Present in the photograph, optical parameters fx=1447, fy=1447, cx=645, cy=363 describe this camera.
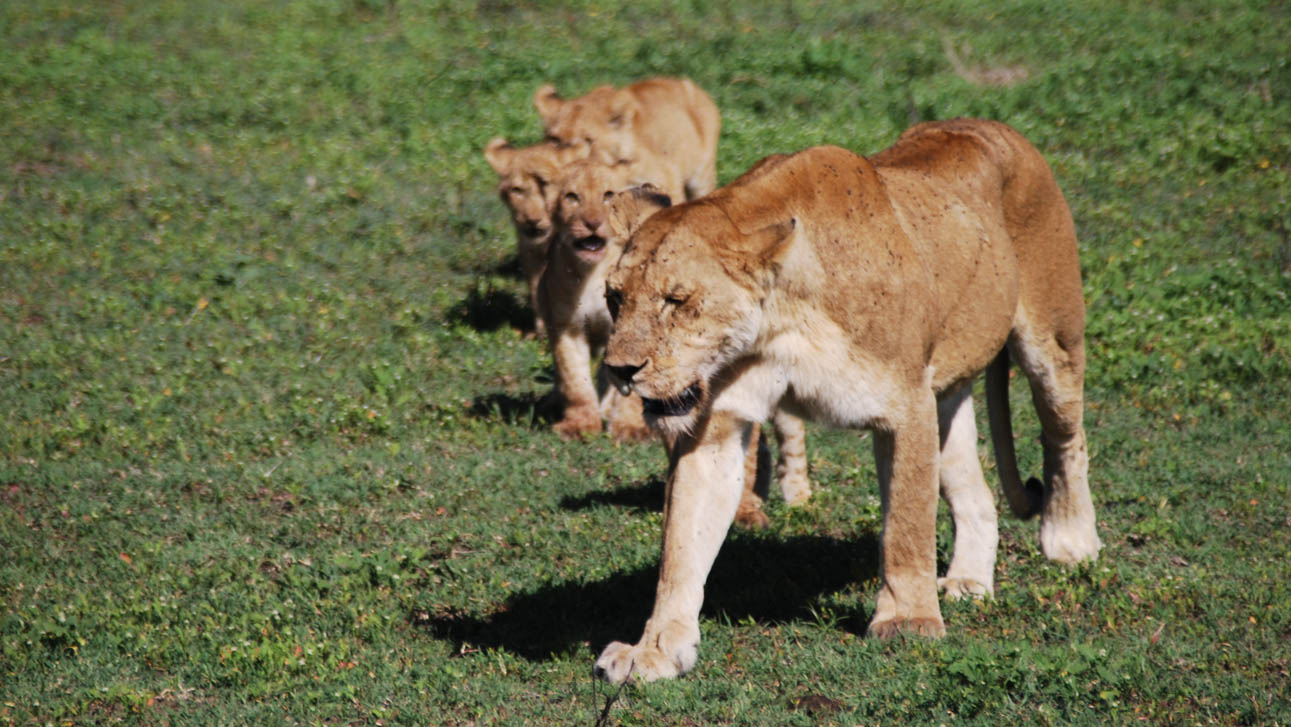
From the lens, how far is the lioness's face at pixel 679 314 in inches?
175

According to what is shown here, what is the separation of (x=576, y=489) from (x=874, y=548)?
1.58 metres

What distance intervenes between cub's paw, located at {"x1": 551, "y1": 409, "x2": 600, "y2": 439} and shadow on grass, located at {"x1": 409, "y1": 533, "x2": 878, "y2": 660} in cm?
203

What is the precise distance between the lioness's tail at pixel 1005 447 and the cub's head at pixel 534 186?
3.41 meters

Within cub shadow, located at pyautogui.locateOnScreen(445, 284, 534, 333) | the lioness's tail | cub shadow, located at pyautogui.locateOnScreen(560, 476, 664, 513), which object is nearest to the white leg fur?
cub shadow, located at pyautogui.locateOnScreen(560, 476, 664, 513)

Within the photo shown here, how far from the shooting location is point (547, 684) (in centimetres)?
502

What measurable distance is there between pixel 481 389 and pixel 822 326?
15.5 feet

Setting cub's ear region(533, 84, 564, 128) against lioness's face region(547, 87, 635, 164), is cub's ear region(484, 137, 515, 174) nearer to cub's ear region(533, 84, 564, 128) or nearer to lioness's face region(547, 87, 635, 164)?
lioness's face region(547, 87, 635, 164)

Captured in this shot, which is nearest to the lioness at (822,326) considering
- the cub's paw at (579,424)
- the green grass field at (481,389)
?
the green grass field at (481,389)

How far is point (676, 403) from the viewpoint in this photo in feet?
14.9

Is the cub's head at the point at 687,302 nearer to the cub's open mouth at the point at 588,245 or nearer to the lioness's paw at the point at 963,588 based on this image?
the lioness's paw at the point at 963,588

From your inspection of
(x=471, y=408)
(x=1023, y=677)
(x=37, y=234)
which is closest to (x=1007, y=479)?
(x=1023, y=677)

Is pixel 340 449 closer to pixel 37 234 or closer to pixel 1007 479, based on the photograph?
pixel 1007 479

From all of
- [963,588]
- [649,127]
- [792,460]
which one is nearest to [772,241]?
[963,588]

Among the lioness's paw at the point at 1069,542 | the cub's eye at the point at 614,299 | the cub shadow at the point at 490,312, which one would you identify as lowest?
the cub shadow at the point at 490,312
